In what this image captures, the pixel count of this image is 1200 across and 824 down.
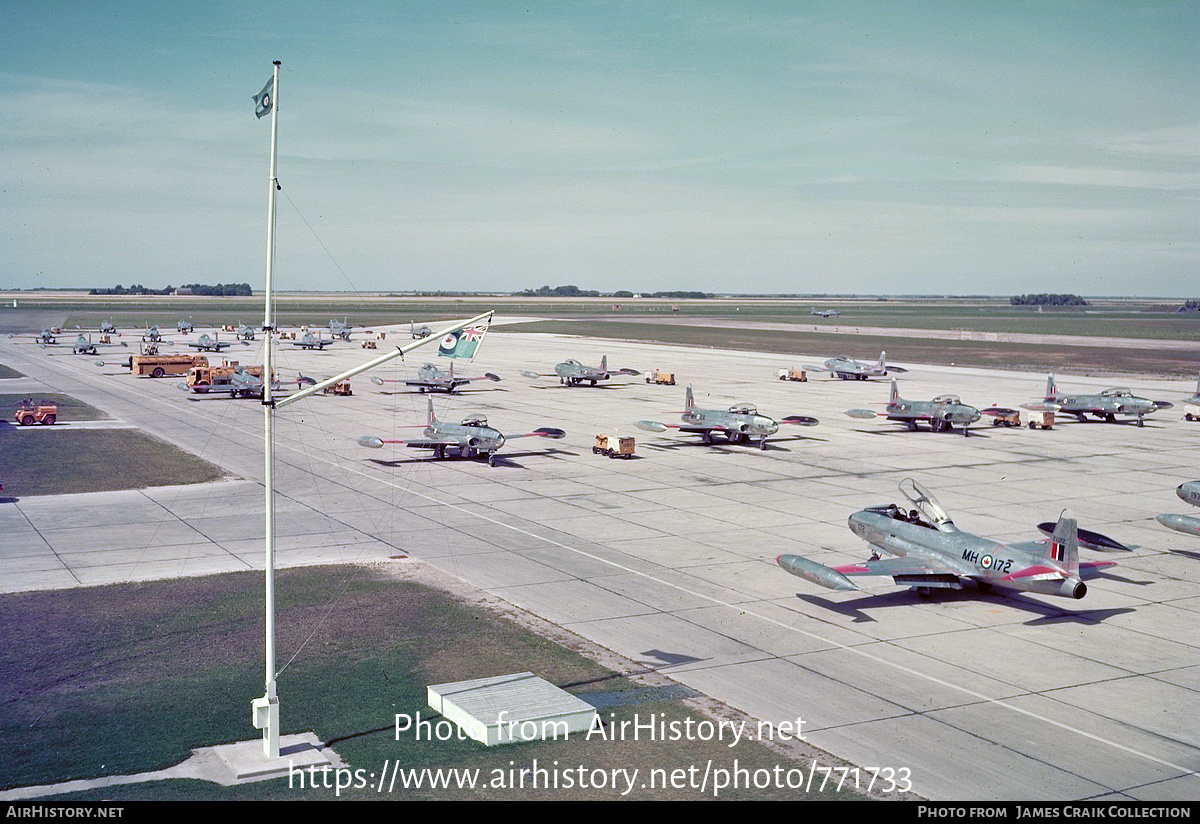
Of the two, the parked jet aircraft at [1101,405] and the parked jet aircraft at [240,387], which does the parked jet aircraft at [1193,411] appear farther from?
the parked jet aircraft at [240,387]

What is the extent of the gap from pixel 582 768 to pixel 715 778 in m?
2.24

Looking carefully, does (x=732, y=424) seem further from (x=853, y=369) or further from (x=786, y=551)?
(x=853, y=369)

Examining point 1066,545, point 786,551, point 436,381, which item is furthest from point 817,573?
point 436,381

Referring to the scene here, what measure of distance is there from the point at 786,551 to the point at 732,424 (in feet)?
73.6

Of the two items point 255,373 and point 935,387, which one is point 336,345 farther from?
point 935,387

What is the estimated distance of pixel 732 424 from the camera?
182 ft

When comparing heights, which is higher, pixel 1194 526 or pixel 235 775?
pixel 1194 526

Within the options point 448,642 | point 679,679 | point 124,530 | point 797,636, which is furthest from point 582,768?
point 124,530

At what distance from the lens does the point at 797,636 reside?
25.1m

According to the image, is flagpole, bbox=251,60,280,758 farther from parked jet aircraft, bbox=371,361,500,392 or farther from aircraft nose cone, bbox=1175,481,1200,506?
parked jet aircraft, bbox=371,361,500,392

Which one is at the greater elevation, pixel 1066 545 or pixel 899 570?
pixel 1066 545

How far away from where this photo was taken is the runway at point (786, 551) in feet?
64.9

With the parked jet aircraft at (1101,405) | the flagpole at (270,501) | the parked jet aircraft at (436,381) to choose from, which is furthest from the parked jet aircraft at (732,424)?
the flagpole at (270,501)

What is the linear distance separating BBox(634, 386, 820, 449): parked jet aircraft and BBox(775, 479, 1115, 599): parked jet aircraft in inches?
898
